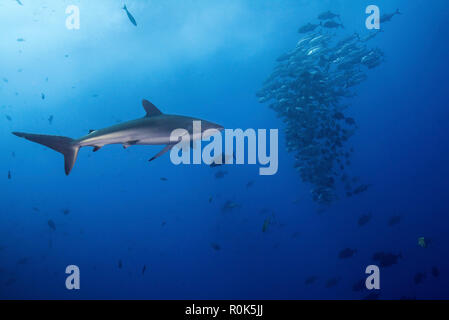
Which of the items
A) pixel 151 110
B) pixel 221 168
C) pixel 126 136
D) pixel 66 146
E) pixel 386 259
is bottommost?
pixel 386 259

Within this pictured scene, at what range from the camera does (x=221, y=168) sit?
21.6 metres

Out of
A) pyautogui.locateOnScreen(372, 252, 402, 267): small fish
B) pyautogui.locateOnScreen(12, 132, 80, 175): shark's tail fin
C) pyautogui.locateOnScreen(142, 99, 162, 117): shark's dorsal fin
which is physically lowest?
pyautogui.locateOnScreen(372, 252, 402, 267): small fish

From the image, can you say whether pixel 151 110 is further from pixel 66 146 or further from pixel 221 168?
pixel 221 168

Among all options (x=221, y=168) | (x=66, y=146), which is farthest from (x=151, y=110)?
(x=221, y=168)

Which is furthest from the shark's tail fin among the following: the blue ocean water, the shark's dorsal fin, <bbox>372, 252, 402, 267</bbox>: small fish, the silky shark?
the blue ocean water

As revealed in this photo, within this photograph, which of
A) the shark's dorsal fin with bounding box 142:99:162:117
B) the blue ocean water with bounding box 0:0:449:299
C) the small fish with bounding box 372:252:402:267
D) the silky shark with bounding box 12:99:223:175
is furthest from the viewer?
the blue ocean water with bounding box 0:0:449:299

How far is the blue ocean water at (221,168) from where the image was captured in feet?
57.5

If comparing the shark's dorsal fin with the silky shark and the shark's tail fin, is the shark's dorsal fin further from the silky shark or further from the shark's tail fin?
the shark's tail fin

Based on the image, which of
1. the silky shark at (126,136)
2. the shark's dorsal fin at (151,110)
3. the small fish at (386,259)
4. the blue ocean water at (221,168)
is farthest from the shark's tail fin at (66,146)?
the blue ocean water at (221,168)

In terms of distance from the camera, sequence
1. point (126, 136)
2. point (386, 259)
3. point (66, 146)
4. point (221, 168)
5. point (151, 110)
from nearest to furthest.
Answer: point (126, 136) < point (66, 146) < point (151, 110) < point (386, 259) < point (221, 168)

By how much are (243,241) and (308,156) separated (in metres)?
12.9

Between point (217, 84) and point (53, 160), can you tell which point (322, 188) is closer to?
point (217, 84)

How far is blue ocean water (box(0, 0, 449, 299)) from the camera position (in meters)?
17.5

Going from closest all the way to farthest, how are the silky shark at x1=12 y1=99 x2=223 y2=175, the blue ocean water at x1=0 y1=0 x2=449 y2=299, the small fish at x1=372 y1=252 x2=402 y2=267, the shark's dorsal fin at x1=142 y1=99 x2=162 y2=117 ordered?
1. the silky shark at x1=12 y1=99 x2=223 y2=175
2. the shark's dorsal fin at x1=142 y1=99 x2=162 y2=117
3. the small fish at x1=372 y1=252 x2=402 y2=267
4. the blue ocean water at x1=0 y1=0 x2=449 y2=299
